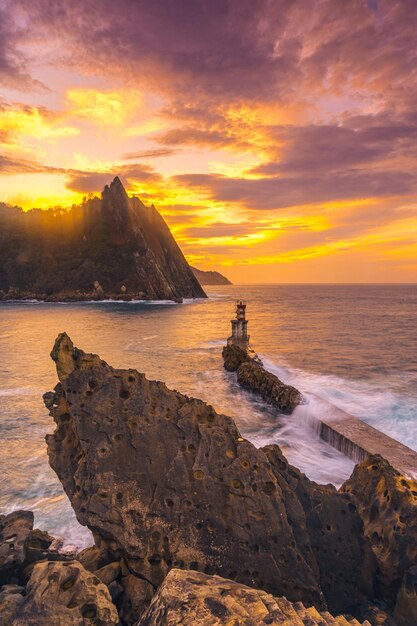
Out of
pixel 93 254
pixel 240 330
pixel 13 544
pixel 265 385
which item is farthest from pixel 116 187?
pixel 13 544

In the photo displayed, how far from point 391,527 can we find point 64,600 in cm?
479

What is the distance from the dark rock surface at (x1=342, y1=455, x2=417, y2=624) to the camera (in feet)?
19.4

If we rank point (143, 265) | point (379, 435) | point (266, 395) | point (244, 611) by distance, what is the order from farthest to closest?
point (143, 265) → point (266, 395) → point (379, 435) → point (244, 611)

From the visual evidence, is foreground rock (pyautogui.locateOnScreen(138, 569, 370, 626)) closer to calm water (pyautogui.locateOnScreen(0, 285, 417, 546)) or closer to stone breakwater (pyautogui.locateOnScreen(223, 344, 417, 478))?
calm water (pyautogui.locateOnScreen(0, 285, 417, 546))

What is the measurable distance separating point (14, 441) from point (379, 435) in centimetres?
1415

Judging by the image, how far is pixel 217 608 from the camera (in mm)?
3801

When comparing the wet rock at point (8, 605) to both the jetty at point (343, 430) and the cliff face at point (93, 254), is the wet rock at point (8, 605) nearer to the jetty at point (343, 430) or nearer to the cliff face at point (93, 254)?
the jetty at point (343, 430)

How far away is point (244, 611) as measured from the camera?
3.79 metres

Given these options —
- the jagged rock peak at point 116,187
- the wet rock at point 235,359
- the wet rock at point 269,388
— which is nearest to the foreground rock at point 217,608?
the wet rock at point 269,388

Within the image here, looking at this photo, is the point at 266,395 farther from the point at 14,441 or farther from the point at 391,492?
the point at 391,492

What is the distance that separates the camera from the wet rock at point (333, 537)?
616 cm

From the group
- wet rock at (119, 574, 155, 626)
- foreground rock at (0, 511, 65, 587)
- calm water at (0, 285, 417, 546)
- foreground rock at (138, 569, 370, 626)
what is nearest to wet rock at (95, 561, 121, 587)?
wet rock at (119, 574, 155, 626)

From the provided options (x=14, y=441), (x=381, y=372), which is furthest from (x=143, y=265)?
(x=14, y=441)

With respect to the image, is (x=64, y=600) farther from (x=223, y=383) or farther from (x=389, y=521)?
(x=223, y=383)
